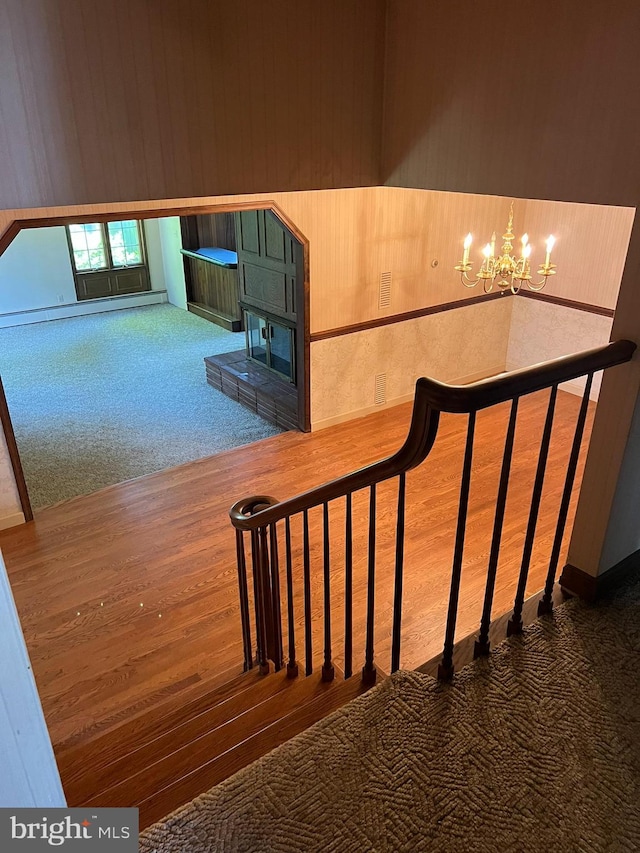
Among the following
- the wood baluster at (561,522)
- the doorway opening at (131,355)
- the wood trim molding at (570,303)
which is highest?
the wood baluster at (561,522)

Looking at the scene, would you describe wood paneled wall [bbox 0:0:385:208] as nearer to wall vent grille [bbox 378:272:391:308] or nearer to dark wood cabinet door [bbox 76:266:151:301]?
wall vent grille [bbox 378:272:391:308]

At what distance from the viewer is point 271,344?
6.67 metres

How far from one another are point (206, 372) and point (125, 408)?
1178mm

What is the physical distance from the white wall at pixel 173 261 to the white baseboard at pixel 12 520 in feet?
21.1

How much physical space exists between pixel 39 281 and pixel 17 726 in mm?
10694

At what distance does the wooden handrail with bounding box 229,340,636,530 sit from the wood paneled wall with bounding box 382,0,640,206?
3.01ft

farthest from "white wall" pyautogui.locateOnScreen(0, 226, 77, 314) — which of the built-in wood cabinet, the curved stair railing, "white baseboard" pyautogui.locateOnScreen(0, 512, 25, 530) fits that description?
the curved stair railing

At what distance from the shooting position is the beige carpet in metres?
1.46

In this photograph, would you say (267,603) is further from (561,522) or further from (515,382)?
(515,382)

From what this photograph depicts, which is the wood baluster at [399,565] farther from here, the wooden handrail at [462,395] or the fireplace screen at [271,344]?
the fireplace screen at [271,344]

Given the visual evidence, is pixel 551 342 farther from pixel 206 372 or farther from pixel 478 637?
pixel 478 637

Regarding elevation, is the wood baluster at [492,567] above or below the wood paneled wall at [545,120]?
below

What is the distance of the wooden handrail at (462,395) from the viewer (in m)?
1.52

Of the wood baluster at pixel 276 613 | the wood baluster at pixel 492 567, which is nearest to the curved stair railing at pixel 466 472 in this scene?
the wood baluster at pixel 492 567
